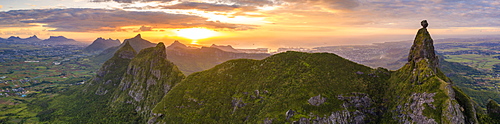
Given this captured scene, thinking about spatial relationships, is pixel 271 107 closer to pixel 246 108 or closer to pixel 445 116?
pixel 246 108

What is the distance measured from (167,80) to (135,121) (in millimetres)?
32237

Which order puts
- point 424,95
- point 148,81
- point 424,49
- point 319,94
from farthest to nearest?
point 148,81, point 319,94, point 424,49, point 424,95

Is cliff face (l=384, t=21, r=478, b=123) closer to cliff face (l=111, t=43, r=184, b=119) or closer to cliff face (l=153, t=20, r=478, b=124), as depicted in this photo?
cliff face (l=153, t=20, r=478, b=124)

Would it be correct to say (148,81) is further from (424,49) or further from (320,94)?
(424,49)

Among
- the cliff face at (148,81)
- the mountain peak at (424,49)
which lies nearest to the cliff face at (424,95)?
the mountain peak at (424,49)

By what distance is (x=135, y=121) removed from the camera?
501ft

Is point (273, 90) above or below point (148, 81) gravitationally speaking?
above

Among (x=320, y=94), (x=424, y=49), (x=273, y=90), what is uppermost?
(x=424, y=49)

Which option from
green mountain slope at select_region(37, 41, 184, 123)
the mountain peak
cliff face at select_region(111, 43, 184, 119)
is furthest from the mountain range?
cliff face at select_region(111, 43, 184, 119)

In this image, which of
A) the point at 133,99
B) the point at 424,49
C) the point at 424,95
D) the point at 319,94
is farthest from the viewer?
the point at 133,99

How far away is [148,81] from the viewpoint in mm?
Answer: 174125

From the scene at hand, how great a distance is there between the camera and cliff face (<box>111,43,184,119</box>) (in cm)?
15825

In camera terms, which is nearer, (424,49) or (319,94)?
(424,49)

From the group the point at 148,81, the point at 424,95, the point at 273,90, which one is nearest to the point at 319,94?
the point at 273,90
